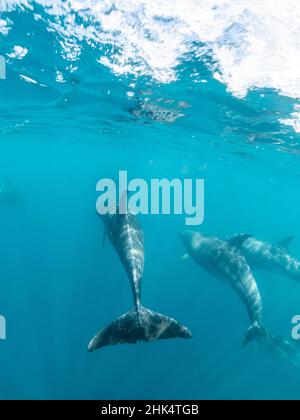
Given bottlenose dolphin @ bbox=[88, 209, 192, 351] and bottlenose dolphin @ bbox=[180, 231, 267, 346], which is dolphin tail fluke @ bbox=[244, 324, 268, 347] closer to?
bottlenose dolphin @ bbox=[180, 231, 267, 346]

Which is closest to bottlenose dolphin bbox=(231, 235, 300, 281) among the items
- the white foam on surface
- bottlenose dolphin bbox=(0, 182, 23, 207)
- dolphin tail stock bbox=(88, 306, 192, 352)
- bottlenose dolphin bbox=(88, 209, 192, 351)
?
the white foam on surface

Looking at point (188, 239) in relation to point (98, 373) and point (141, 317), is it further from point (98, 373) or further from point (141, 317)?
point (141, 317)

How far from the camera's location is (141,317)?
379 inches

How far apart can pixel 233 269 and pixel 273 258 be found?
6837 millimetres

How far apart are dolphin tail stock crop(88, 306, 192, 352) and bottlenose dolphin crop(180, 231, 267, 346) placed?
5.47 meters

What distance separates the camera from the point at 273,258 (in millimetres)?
→ 22359

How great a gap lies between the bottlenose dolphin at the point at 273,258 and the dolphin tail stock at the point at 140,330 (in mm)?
14212

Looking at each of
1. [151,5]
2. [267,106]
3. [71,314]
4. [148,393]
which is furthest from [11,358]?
[267,106]

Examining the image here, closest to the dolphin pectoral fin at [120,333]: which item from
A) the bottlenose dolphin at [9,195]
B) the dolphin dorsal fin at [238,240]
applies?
the dolphin dorsal fin at [238,240]

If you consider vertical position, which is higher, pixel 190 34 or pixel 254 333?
pixel 190 34

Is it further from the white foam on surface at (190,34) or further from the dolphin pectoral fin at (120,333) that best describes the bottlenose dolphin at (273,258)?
the dolphin pectoral fin at (120,333)

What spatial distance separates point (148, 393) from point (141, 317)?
9.06 meters

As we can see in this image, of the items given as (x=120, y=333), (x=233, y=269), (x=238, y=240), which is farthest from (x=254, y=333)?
(x=120, y=333)

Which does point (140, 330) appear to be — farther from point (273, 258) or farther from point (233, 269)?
point (273, 258)
